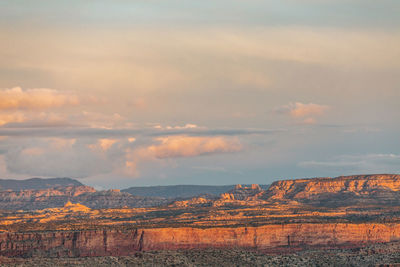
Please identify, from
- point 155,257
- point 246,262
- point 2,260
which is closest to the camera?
point 2,260

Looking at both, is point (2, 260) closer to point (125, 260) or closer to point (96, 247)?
point (125, 260)

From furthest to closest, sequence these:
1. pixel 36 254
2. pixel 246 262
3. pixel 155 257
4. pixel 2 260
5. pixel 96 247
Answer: pixel 96 247, pixel 36 254, pixel 246 262, pixel 155 257, pixel 2 260

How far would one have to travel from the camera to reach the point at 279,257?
17950 cm

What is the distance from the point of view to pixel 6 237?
18562 cm

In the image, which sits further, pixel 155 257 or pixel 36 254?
pixel 36 254

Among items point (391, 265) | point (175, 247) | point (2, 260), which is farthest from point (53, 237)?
point (391, 265)

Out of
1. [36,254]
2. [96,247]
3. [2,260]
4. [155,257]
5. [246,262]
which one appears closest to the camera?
[2,260]

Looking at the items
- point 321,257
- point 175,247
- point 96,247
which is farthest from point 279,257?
point 96,247

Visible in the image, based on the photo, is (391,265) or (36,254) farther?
(36,254)

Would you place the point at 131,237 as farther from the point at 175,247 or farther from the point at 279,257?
the point at 279,257

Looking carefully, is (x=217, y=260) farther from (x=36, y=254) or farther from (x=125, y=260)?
(x=36, y=254)

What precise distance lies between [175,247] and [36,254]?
37346mm

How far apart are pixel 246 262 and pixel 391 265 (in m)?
31.2

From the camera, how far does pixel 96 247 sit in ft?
630
